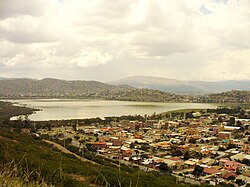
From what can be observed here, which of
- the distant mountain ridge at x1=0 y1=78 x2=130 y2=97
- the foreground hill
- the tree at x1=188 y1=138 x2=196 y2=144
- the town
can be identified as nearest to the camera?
the foreground hill

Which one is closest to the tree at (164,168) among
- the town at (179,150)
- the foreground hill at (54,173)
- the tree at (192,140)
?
the town at (179,150)

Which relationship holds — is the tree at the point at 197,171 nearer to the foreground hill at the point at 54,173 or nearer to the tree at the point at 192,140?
the foreground hill at the point at 54,173

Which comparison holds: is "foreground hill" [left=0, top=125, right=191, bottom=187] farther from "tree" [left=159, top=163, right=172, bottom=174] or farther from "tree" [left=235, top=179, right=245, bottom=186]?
"tree" [left=159, top=163, right=172, bottom=174]

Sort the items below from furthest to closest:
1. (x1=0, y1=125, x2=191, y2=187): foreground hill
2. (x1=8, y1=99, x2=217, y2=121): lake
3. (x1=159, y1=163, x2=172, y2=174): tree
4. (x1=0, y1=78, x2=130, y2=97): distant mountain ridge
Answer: (x1=0, y1=78, x2=130, y2=97): distant mountain ridge < (x1=8, y1=99, x2=217, y2=121): lake < (x1=159, y1=163, x2=172, y2=174): tree < (x1=0, y1=125, x2=191, y2=187): foreground hill

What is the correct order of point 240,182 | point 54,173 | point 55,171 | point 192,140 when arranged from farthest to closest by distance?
point 192,140 → point 240,182 → point 54,173 → point 55,171

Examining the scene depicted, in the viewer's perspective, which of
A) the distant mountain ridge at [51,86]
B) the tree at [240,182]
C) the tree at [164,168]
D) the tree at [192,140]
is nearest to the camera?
the tree at [240,182]

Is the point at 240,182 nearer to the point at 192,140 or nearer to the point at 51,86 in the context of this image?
the point at 192,140

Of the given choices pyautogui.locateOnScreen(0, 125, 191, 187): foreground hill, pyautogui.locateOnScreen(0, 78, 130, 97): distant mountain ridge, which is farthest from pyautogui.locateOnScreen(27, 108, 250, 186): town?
pyautogui.locateOnScreen(0, 78, 130, 97): distant mountain ridge

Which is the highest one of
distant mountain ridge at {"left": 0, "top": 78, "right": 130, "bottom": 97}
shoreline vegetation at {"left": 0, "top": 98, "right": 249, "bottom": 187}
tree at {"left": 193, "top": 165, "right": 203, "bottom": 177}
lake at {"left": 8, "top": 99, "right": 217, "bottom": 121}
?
distant mountain ridge at {"left": 0, "top": 78, "right": 130, "bottom": 97}

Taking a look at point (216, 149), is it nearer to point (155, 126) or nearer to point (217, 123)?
point (155, 126)

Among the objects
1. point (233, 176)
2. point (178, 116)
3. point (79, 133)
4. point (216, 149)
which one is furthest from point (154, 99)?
point (233, 176)

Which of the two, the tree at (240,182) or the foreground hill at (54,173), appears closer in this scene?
the foreground hill at (54,173)

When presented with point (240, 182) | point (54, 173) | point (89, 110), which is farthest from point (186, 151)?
point (89, 110)
